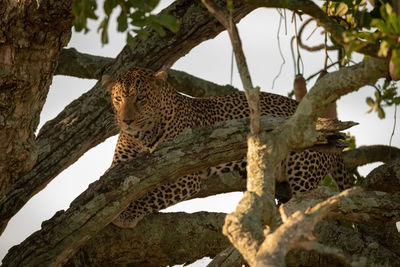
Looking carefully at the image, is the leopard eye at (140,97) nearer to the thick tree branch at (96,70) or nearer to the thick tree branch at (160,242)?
the thick tree branch at (96,70)

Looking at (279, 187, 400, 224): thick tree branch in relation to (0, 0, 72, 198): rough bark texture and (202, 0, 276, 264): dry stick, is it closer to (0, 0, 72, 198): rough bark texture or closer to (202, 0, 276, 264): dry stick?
(202, 0, 276, 264): dry stick

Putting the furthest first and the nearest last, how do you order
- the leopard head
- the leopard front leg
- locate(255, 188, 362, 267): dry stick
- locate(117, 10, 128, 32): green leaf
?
the leopard head → the leopard front leg → locate(117, 10, 128, 32): green leaf → locate(255, 188, 362, 267): dry stick

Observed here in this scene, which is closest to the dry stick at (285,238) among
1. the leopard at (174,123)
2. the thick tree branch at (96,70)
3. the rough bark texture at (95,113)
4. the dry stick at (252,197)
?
the dry stick at (252,197)

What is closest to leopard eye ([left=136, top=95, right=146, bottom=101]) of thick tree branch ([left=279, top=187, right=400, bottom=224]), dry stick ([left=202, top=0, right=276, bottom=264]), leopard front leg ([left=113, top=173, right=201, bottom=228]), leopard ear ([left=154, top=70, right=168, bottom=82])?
leopard ear ([left=154, top=70, right=168, bottom=82])

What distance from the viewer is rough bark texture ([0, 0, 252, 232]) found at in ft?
25.0

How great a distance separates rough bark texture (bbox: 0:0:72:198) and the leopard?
2.37 meters

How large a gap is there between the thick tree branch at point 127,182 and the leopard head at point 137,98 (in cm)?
203

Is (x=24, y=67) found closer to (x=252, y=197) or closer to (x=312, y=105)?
(x=312, y=105)

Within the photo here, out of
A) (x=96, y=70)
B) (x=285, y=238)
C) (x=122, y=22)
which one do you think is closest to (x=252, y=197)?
(x=285, y=238)

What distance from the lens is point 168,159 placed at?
6531mm

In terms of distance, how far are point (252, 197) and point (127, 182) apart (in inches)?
89.3

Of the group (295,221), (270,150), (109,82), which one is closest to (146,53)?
(109,82)

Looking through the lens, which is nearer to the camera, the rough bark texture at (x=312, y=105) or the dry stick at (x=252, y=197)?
the dry stick at (x=252, y=197)

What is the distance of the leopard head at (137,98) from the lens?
8750mm
